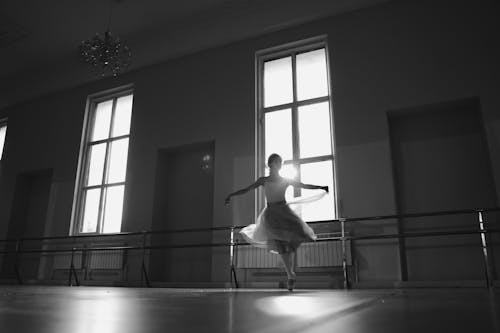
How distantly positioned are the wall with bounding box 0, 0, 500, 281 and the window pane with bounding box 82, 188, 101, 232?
33cm

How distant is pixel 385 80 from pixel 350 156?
126 cm

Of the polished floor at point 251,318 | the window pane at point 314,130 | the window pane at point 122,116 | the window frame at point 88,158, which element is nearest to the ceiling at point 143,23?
the window frame at point 88,158

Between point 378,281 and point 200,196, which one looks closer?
point 378,281

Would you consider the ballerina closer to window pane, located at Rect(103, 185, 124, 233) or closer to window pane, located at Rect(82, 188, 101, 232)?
window pane, located at Rect(103, 185, 124, 233)

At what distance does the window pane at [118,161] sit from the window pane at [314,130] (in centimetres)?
364

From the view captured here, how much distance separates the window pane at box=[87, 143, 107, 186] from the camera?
821 cm

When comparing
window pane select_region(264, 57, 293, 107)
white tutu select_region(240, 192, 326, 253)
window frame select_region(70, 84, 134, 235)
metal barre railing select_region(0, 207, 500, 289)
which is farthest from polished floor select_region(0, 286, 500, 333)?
window frame select_region(70, 84, 134, 235)

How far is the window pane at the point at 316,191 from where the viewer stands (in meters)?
5.89

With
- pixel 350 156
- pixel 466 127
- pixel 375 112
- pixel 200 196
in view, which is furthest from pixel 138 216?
pixel 466 127

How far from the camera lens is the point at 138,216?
7.16 m

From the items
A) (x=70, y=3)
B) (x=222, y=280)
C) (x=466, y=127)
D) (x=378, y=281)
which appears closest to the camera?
(x=378, y=281)

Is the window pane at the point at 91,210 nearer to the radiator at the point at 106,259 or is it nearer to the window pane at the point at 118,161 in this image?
the window pane at the point at 118,161

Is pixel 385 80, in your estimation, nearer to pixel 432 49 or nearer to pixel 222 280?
pixel 432 49

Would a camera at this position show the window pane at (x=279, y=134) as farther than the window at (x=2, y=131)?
No
